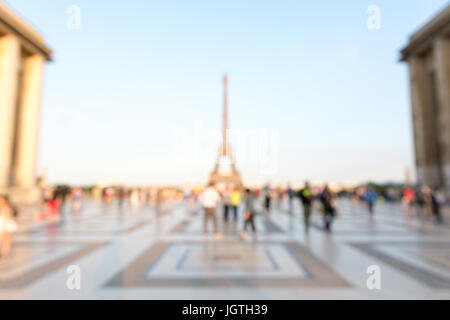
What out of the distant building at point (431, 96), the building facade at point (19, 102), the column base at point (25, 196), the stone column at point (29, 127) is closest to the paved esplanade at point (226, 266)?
the column base at point (25, 196)

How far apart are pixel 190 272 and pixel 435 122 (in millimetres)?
39254

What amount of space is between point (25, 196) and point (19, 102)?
11522 millimetres

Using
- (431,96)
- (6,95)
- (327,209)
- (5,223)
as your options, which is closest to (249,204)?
(327,209)

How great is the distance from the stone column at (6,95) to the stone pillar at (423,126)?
1801 inches

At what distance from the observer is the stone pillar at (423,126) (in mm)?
32562

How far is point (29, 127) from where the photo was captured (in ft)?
97.2

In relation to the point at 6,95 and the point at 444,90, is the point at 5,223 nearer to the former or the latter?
the point at 6,95

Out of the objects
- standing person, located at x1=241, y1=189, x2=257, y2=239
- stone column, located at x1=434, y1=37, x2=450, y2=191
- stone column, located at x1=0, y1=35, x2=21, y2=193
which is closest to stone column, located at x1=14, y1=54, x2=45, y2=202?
stone column, located at x1=0, y1=35, x2=21, y2=193

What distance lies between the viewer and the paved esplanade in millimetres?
4031

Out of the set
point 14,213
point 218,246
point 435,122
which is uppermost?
point 435,122

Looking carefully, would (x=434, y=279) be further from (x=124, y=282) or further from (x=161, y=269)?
(x=124, y=282)

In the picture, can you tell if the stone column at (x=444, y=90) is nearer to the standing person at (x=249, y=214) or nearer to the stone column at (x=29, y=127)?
A: the standing person at (x=249, y=214)
